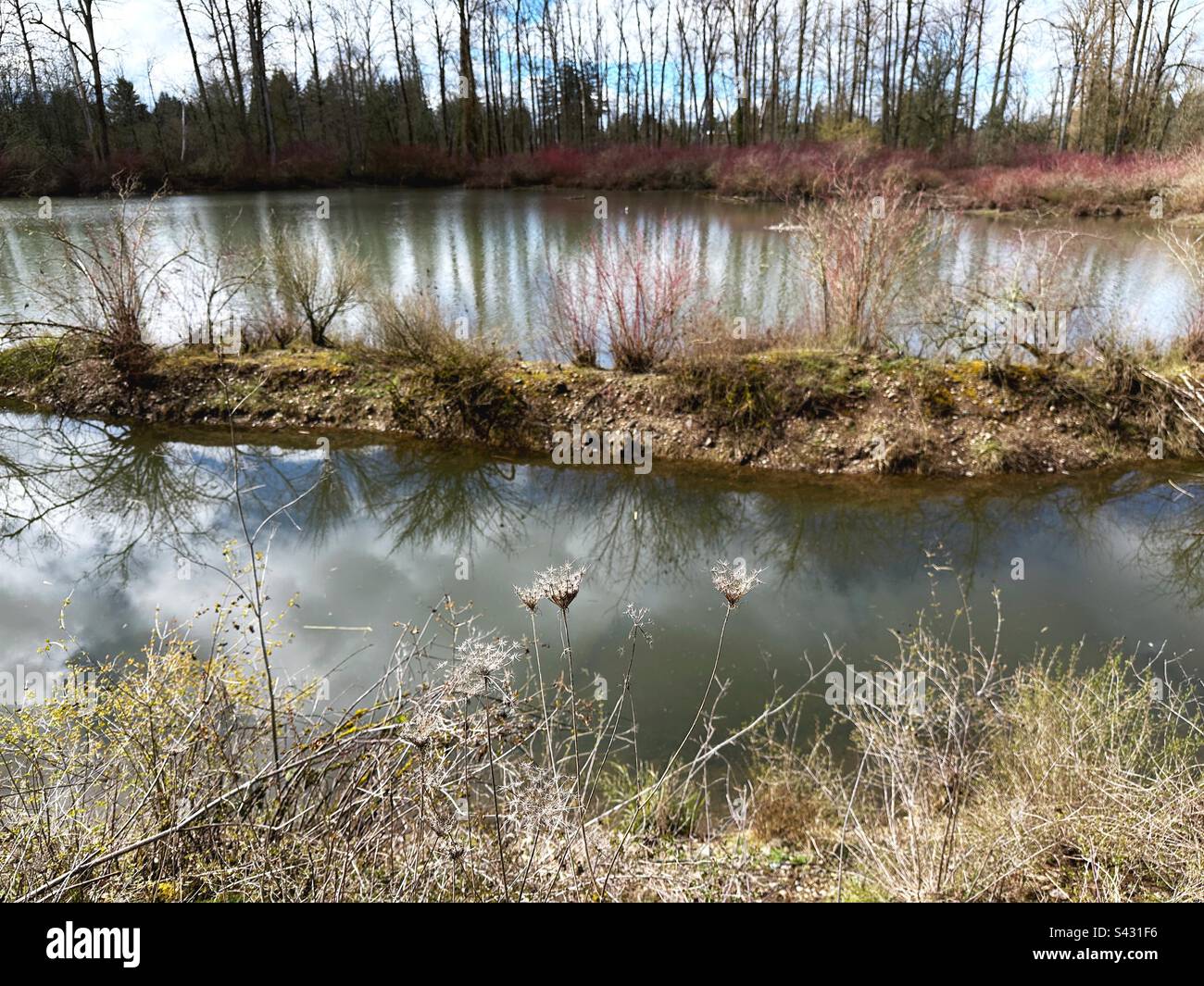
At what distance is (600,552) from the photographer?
739 cm

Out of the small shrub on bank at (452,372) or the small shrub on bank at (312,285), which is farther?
the small shrub on bank at (312,285)

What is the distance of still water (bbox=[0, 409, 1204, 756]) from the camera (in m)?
5.77

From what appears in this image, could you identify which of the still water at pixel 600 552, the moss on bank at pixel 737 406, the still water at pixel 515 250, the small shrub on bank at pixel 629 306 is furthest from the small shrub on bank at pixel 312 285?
the small shrub on bank at pixel 629 306

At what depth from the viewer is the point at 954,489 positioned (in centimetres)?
853

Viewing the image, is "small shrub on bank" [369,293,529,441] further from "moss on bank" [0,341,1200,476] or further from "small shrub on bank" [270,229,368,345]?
"small shrub on bank" [270,229,368,345]

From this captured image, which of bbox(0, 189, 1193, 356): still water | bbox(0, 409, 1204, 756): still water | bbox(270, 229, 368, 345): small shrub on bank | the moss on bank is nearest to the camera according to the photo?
bbox(0, 409, 1204, 756): still water

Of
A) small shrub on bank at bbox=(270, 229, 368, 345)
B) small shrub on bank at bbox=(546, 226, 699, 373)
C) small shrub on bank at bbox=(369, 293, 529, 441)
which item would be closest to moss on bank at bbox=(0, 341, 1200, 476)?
small shrub on bank at bbox=(369, 293, 529, 441)

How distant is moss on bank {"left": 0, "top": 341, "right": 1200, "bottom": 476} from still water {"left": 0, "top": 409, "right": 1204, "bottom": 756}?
466 mm

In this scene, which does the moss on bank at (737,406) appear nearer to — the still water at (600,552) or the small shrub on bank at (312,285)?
the still water at (600,552)

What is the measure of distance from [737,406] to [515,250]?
1018 cm

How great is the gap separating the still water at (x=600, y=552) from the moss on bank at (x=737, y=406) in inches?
18.4

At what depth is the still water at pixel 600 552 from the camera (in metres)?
5.77
